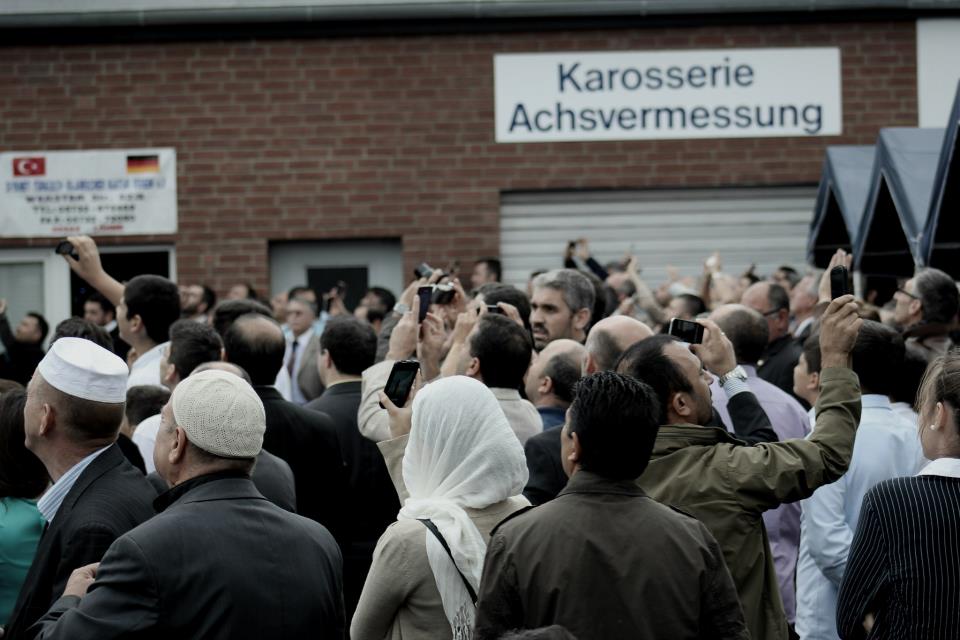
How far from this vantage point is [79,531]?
369 centimetres

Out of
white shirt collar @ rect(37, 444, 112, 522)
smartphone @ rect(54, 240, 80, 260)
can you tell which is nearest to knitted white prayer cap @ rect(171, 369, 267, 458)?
white shirt collar @ rect(37, 444, 112, 522)

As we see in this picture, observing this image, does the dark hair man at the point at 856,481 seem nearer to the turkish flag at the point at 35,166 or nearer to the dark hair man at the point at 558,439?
the dark hair man at the point at 558,439

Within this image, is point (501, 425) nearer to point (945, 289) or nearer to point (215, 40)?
point (945, 289)

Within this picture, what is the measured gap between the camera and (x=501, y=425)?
3.76 meters

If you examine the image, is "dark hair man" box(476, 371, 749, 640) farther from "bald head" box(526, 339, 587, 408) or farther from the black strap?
"bald head" box(526, 339, 587, 408)

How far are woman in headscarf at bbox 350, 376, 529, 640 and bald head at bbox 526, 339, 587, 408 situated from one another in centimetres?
162

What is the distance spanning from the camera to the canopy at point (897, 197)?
7.95 m

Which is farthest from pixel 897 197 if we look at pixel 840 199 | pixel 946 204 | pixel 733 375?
pixel 733 375

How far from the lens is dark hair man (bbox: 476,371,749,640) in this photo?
10.3ft

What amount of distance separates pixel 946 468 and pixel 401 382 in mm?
1704

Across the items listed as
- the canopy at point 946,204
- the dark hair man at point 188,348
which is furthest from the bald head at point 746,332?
the dark hair man at point 188,348

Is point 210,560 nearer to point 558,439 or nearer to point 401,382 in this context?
point 401,382

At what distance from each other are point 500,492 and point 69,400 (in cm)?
134

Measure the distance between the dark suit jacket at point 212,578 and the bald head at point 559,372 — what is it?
2.01 meters
